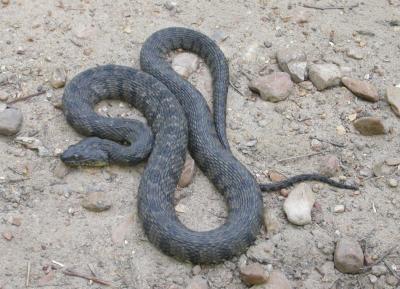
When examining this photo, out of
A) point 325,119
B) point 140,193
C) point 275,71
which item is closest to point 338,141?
point 325,119

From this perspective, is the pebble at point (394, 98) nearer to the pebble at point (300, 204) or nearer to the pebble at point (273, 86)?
the pebble at point (273, 86)

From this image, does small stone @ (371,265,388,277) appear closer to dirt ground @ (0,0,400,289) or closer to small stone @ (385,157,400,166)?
dirt ground @ (0,0,400,289)

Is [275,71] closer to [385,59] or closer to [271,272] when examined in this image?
[385,59]

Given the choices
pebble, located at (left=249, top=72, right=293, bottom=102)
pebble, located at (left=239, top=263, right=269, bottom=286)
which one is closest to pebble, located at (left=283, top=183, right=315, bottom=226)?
pebble, located at (left=239, top=263, right=269, bottom=286)

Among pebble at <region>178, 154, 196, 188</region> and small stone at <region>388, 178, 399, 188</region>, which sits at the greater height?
small stone at <region>388, 178, 399, 188</region>

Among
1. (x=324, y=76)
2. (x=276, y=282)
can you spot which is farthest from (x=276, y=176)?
(x=324, y=76)

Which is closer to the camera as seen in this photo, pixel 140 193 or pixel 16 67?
pixel 140 193

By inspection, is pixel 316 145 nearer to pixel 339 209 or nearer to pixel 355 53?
pixel 339 209
